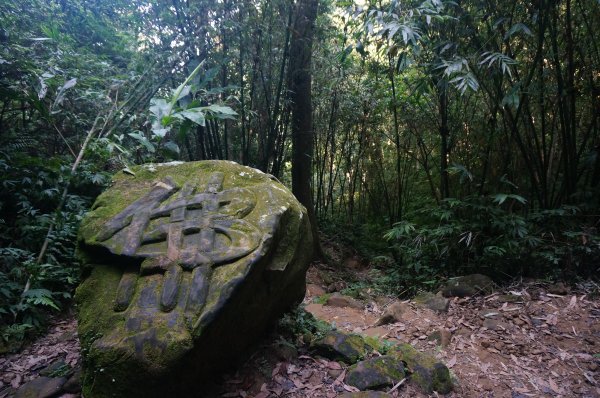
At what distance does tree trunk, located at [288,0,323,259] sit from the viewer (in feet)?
17.7

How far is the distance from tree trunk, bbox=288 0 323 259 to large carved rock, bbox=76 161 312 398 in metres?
3.33

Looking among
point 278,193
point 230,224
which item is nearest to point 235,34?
point 278,193

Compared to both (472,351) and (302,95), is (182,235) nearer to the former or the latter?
(472,351)

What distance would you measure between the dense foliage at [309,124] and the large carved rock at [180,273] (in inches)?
31.3

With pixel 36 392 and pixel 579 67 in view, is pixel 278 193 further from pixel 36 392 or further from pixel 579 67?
pixel 579 67

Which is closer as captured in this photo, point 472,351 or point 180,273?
point 180,273

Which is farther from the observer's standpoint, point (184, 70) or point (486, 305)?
point (184, 70)

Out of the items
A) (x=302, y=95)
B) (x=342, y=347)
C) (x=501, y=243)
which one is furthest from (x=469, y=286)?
(x=302, y=95)

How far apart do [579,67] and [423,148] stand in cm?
246

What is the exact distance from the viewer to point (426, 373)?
7.75ft

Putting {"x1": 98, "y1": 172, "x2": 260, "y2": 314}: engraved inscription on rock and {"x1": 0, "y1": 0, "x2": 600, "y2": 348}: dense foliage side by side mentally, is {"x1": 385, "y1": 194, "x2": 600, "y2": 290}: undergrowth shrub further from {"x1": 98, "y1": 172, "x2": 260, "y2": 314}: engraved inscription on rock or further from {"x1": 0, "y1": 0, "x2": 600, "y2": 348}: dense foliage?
{"x1": 98, "y1": 172, "x2": 260, "y2": 314}: engraved inscription on rock

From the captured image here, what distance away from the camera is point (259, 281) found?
2256mm

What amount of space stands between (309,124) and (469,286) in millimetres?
3487

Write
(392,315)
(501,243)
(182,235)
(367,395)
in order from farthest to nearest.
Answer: (501,243), (392,315), (182,235), (367,395)
